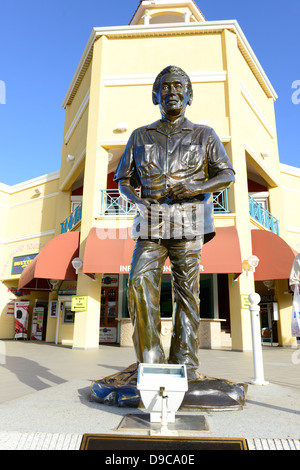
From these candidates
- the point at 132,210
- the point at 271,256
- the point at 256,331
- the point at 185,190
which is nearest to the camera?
the point at 185,190

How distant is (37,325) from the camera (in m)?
16.0

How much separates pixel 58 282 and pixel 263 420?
1333cm

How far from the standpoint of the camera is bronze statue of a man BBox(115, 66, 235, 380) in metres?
2.48

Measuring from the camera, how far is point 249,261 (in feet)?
33.3

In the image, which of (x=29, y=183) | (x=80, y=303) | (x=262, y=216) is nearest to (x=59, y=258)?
(x=80, y=303)

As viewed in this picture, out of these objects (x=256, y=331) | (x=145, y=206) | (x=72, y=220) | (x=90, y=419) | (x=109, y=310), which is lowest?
(x=90, y=419)

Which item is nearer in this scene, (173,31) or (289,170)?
(173,31)

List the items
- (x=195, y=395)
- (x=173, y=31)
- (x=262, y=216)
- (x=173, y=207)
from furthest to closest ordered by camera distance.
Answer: (x=262, y=216), (x=173, y=31), (x=173, y=207), (x=195, y=395)

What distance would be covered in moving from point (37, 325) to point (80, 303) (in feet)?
21.7

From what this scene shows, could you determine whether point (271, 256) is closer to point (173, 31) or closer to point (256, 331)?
A: point (256, 331)

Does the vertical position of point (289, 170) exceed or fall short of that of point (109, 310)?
it exceeds it

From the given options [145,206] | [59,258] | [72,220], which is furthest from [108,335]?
[145,206]

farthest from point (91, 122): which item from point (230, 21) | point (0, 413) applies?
point (0, 413)

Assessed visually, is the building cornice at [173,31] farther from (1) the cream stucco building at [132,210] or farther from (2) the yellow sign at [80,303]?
(2) the yellow sign at [80,303]
